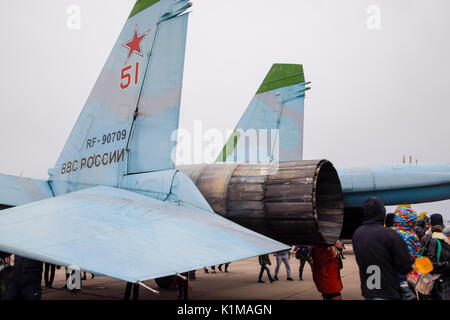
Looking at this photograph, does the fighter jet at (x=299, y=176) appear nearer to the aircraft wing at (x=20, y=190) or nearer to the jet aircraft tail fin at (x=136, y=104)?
the jet aircraft tail fin at (x=136, y=104)

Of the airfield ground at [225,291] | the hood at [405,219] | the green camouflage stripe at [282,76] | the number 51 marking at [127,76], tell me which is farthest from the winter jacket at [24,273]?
the green camouflage stripe at [282,76]

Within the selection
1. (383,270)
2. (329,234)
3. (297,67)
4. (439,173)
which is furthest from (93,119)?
(439,173)

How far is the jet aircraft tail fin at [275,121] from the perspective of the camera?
10008 millimetres

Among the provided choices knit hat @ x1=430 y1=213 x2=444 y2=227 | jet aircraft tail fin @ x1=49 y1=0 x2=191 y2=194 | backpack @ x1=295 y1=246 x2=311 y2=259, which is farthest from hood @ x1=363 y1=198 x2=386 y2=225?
backpack @ x1=295 y1=246 x2=311 y2=259

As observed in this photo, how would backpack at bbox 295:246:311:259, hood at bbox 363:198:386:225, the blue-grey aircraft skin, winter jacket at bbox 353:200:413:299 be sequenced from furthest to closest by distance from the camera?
backpack at bbox 295:246:311:259 → hood at bbox 363:198:386:225 → winter jacket at bbox 353:200:413:299 → the blue-grey aircraft skin

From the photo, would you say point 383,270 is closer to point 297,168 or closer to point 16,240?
point 297,168

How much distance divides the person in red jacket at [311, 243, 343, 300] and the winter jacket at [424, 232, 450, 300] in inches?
49.3

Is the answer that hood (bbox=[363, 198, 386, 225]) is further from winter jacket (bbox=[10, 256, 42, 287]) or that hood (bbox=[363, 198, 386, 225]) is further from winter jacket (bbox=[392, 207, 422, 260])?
winter jacket (bbox=[10, 256, 42, 287])

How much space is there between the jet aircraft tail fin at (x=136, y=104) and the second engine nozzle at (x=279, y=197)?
3.55 feet

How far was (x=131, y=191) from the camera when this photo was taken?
5.63 metres

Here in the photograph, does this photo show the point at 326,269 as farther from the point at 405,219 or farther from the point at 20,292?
the point at 20,292

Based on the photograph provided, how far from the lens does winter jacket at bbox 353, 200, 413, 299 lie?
11.9 feet

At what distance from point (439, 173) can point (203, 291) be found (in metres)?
5.98

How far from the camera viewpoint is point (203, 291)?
887cm
